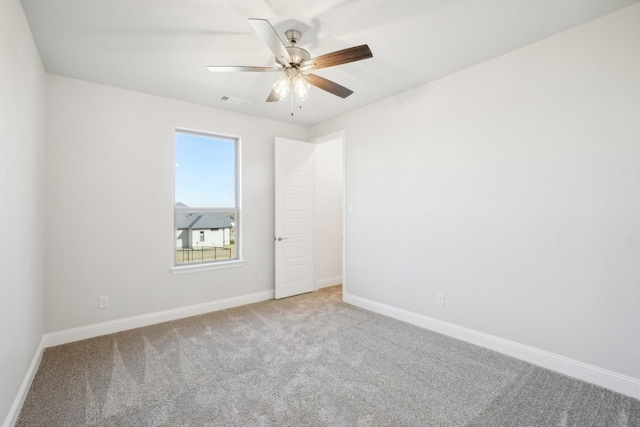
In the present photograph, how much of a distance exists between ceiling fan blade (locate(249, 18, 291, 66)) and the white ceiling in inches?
12.2

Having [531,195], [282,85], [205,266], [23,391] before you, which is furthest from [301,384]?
[531,195]

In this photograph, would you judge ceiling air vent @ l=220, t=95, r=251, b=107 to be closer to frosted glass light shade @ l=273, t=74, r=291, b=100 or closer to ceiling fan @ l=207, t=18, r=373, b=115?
ceiling fan @ l=207, t=18, r=373, b=115

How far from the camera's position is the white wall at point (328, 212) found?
501 cm

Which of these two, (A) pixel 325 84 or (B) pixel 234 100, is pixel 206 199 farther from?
(A) pixel 325 84

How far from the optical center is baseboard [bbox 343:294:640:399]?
6.93ft

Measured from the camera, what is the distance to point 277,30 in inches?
89.7

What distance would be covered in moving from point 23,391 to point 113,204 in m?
1.80

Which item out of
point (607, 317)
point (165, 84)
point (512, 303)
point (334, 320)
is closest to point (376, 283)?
point (334, 320)

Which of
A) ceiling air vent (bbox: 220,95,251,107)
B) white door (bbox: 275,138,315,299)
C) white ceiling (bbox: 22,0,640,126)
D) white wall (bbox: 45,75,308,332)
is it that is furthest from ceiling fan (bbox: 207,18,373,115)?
white door (bbox: 275,138,315,299)

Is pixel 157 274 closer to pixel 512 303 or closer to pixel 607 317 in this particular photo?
pixel 512 303

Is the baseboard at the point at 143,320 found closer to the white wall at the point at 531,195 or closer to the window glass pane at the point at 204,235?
the window glass pane at the point at 204,235

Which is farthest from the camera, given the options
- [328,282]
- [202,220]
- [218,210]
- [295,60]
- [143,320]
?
[328,282]

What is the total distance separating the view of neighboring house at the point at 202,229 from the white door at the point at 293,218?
73cm

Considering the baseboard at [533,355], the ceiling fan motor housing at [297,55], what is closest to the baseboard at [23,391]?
the ceiling fan motor housing at [297,55]
